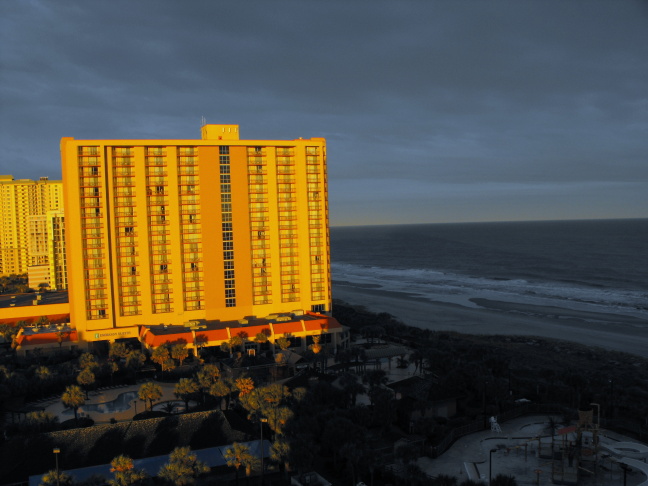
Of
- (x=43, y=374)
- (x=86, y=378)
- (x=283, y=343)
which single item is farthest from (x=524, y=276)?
(x=43, y=374)

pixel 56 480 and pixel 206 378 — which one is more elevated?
pixel 206 378

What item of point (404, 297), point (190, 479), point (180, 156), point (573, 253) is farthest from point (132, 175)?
point (573, 253)

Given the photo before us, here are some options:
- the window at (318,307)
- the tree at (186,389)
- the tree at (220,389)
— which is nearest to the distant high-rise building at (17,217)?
the window at (318,307)

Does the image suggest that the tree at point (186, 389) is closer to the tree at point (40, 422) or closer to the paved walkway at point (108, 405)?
the paved walkway at point (108, 405)

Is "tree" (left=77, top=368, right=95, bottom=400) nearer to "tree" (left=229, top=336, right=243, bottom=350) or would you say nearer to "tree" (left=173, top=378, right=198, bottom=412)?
"tree" (left=173, top=378, right=198, bottom=412)

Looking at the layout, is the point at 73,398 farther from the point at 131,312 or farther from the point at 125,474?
the point at 131,312

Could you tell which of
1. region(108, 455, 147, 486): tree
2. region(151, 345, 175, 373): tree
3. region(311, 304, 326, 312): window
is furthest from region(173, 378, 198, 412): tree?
region(311, 304, 326, 312): window

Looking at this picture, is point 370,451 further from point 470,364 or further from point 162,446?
point 470,364
